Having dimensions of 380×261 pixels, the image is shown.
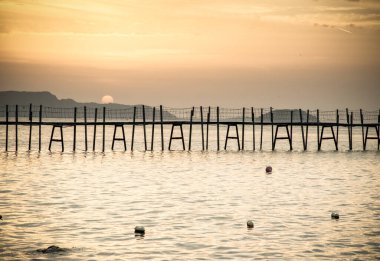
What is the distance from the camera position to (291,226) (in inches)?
688

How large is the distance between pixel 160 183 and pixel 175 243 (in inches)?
507

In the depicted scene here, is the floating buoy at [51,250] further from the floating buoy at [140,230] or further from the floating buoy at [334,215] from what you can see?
the floating buoy at [334,215]

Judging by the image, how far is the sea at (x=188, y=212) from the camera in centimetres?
1459

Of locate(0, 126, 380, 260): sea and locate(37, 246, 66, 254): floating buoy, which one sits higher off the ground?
Answer: locate(0, 126, 380, 260): sea

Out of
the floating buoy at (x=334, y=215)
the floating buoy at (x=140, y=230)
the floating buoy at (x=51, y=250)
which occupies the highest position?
the floating buoy at (x=334, y=215)

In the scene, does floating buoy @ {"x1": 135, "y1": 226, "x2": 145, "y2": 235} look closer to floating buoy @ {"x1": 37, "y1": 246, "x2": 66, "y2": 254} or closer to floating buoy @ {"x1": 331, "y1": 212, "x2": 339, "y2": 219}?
floating buoy @ {"x1": 37, "y1": 246, "x2": 66, "y2": 254}

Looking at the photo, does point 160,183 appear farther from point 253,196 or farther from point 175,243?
point 175,243

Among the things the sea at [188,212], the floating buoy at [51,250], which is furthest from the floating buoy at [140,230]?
the floating buoy at [51,250]

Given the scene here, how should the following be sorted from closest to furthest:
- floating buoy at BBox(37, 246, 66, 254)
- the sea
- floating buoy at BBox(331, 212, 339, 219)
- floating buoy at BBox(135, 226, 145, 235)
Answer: floating buoy at BBox(37, 246, 66, 254) < the sea < floating buoy at BBox(135, 226, 145, 235) < floating buoy at BBox(331, 212, 339, 219)

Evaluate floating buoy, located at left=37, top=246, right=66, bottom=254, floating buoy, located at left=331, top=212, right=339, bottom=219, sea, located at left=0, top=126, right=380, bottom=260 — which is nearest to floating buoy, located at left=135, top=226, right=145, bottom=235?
sea, located at left=0, top=126, right=380, bottom=260

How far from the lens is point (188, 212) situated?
19.7m

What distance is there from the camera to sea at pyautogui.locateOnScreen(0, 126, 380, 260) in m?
14.6

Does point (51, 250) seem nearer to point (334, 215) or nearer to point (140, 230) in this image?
point (140, 230)

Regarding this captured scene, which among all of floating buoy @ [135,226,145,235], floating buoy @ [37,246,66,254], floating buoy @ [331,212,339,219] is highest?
floating buoy @ [331,212,339,219]
